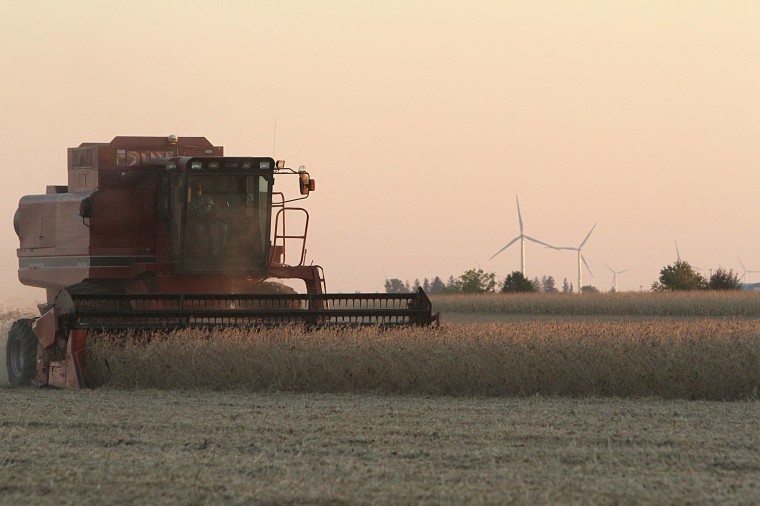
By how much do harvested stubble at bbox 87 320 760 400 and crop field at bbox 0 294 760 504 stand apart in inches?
0.7

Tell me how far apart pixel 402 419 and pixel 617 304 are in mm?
34612

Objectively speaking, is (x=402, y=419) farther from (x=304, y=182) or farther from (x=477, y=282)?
(x=477, y=282)

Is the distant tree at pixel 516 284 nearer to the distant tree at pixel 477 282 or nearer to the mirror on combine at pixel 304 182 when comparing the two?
the distant tree at pixel 477 282

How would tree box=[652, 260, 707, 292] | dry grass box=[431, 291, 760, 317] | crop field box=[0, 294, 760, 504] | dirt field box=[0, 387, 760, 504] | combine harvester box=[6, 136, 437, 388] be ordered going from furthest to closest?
tree box=[652, 260, 707, 292] < dry grass box=[431, 291, 760, 317] < combine harvester box=[6, 136, 437, 388] < crop field box=[0, 294, 760, 504] < dirt field box=[0, 387, 760, 504]

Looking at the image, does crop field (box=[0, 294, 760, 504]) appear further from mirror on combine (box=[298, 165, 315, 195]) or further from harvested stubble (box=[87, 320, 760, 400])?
mirror on combine (box=[298, 165, 315, 195])

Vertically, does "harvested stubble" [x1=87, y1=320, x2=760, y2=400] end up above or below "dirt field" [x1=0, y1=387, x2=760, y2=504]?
above

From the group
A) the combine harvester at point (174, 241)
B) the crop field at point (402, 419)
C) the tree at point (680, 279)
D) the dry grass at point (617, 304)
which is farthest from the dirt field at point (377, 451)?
the tree at point (680, 279)

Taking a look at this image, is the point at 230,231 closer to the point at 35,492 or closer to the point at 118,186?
the point at 118,186

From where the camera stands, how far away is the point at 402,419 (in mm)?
9586

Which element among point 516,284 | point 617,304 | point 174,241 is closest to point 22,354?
point 174,241

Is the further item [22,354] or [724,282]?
[724,282]

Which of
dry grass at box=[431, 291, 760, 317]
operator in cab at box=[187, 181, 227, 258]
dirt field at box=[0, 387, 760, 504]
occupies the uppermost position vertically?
operator in cab at box=[187, 181, 227, 258]

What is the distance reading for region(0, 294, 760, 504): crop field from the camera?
656 cm

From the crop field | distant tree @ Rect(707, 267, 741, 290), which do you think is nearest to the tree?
distant tree @ Rect(707, 267, 741, 290)
